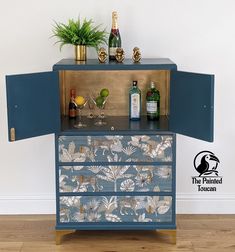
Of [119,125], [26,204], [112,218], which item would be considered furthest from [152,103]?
[26,204]

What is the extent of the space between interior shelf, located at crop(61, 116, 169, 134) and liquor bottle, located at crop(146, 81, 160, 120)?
43 mm

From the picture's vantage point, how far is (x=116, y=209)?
10.9 ft

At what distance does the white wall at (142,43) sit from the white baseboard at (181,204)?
17 cm

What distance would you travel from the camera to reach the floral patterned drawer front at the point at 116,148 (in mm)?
3268

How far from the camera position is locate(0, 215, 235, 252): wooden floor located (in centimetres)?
329

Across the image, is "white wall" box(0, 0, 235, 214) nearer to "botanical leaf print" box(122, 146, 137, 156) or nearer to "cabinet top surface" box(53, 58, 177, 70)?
"cabinet top surface" box(53, 58, 177, 70)

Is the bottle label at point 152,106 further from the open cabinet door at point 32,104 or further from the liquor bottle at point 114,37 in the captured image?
the open cabinet door at point 32,104

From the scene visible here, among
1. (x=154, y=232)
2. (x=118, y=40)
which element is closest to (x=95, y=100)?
(x=118, y=40)

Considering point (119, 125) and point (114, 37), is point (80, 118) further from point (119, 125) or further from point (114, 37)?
point (114, 37)

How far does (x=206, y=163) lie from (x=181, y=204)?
1.11ft

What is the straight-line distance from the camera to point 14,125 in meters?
3.00

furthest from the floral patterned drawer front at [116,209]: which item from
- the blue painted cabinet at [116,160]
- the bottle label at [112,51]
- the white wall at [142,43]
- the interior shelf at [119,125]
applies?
the bottle label at [112,51]

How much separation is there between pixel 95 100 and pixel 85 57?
34 cm

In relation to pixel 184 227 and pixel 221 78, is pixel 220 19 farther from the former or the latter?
pixel 184 227
